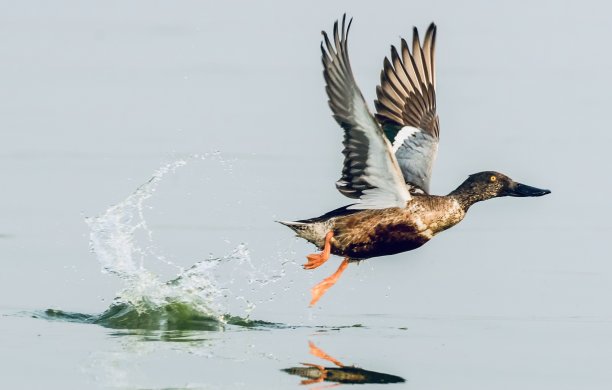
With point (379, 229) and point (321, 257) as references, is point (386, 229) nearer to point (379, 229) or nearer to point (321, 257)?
point (379, 229)

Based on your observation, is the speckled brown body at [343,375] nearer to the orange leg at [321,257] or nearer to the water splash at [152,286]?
the water splash at [152,286]

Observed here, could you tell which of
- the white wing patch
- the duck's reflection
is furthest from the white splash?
the duck's reflection

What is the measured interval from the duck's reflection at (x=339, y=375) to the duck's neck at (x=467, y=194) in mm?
2680

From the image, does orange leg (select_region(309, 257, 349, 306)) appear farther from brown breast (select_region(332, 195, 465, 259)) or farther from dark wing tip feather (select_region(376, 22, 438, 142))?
dark wing tip feather (select_region(376, 22, 438, 142))

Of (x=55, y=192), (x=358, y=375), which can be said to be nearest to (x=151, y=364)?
(x=358, y=375)

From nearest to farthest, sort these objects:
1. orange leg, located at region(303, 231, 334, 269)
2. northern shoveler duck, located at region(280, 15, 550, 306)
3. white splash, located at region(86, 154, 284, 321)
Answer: northern shoveler duck, located at region(280, 15, 550, 306) < white splash, located at region(86, 154, 284, 321) < orange leg, located at region(303, 231, 334, 269)

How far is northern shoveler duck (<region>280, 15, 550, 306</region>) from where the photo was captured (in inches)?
365

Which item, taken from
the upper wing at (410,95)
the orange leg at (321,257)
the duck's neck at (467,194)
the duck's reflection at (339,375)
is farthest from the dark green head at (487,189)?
the duck's reflection at (339,375)

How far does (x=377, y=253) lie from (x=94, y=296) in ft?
6.42

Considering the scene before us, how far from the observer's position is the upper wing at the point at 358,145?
358 inches

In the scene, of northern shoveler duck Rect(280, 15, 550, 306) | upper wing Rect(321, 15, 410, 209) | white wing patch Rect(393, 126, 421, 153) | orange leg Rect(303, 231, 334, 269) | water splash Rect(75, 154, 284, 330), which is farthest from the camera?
white wing patch Rect(393, 126, 421, 153)

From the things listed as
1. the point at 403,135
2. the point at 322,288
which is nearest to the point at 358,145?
the point at 322,288

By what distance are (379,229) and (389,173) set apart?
1.98 feet

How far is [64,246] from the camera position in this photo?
11.2 metres
